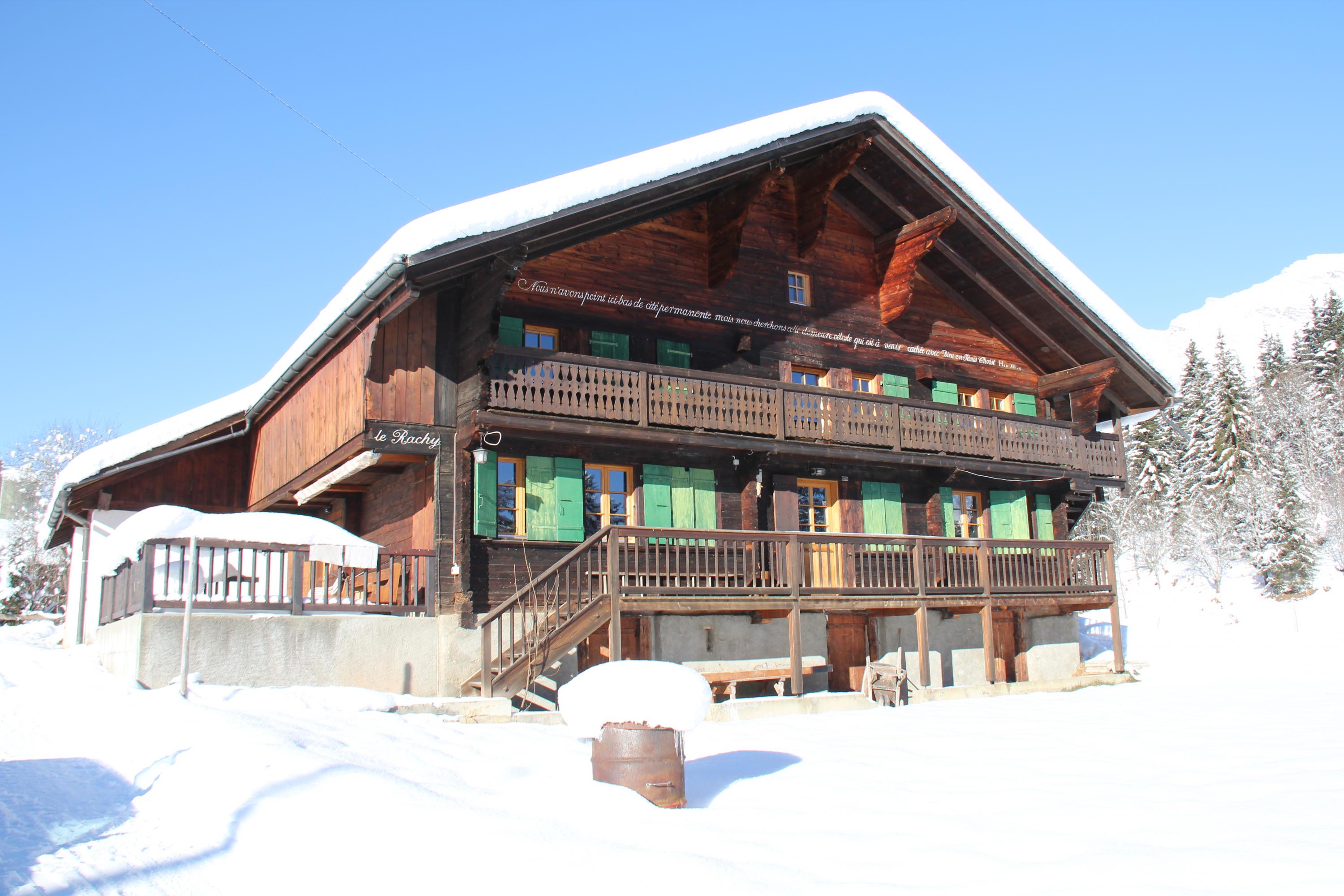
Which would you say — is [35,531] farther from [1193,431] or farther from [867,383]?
[1193,431]

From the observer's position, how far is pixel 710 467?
727 inches

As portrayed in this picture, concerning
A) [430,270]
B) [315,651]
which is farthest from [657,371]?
[315,651]

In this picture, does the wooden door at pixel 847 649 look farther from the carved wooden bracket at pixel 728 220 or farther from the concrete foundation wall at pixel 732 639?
the carved wooden bracket at pixel 728 220

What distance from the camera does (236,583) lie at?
52.2 feet

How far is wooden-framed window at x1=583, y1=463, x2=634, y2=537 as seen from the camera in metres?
17.4

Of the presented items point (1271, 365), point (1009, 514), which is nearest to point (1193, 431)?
point (1271, 365)

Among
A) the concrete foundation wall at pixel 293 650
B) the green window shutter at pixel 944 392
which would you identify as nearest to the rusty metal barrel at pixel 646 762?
the concrete foundation wall at pixel 293 650

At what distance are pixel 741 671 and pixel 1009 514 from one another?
7.64m

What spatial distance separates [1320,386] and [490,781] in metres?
62.3

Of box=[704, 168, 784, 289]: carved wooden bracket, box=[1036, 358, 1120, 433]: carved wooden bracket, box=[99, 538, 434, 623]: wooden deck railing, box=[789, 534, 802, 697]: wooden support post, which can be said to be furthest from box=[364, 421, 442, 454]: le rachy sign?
box=[1036, 358, 1120, 433]: carved wooden bracket

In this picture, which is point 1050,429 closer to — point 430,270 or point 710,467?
point 710,467

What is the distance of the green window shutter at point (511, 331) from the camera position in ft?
55.4

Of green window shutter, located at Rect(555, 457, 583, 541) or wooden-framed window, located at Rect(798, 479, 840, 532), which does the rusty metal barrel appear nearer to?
green window shutter, located at Rect(555, 457, 583, 541)

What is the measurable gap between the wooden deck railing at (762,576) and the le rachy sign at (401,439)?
255cm
